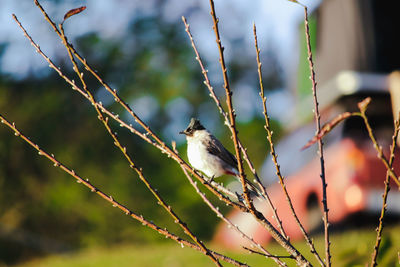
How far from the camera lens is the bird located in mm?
4285

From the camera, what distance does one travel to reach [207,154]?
433 centimetres

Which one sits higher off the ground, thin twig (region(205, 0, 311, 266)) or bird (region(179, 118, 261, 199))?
bird (region(179, 118, 261, 199))

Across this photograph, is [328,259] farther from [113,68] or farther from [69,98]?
[113,68]

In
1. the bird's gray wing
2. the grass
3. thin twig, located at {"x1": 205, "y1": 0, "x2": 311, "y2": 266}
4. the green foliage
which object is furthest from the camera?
the green foliage

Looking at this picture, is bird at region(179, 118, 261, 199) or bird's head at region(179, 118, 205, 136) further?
bird's head at region(179, 118, 205, 136)

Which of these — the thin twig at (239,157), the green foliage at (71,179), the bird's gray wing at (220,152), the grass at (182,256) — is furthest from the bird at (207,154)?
the green foliage at (71,179)

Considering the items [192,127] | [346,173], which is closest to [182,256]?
[346,173]

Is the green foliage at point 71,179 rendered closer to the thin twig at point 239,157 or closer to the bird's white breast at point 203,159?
the bird's white breast at point 203,159

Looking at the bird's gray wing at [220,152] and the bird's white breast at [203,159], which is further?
the bird's gray wing at [220,152]

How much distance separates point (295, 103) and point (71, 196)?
902 centimetres

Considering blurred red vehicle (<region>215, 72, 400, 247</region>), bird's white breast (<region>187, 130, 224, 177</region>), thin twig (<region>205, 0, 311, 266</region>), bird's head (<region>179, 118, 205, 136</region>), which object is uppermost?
blurred red vehicle (<region>215, 72, 400, 247</region>)

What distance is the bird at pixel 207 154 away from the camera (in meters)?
4.29

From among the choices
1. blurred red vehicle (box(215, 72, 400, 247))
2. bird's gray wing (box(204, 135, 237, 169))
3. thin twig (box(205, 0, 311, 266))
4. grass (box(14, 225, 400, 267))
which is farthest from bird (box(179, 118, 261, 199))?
blurred red vehicle (box(215, 72, 400, 247))

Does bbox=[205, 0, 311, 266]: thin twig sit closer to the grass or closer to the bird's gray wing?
the bird's gray wing
